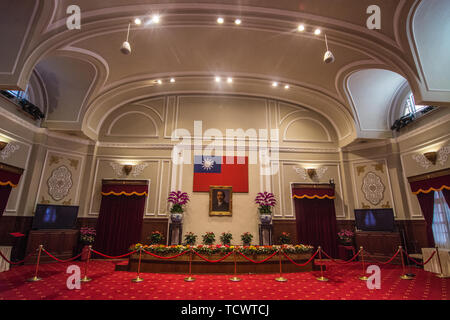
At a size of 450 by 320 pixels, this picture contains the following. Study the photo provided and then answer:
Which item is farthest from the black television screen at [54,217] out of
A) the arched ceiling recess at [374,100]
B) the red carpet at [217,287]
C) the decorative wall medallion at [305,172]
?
the arched ceiling recess at [374,100]

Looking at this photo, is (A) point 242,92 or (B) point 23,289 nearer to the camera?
(B) point 23,289

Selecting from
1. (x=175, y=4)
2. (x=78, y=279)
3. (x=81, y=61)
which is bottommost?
(x=78, y=279)

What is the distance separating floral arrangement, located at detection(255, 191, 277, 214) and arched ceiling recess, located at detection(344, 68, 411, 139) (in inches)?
156

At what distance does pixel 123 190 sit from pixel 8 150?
3.50 metres

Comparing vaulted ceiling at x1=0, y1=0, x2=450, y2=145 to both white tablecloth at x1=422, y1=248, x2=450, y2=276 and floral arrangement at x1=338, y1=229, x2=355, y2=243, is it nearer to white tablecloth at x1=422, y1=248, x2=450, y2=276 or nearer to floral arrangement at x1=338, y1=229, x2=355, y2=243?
floral arrangement at x1=338, y1=229, x2=355, y2=243

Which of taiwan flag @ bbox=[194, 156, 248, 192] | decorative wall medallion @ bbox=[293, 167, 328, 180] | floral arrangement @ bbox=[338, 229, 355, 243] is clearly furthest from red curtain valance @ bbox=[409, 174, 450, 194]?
taiwan flag @ bbox=[194, 156, 248, 192]

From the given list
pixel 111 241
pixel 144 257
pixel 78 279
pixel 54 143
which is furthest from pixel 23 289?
pixel 54 143

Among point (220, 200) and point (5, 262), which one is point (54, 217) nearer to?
point (5, 262)

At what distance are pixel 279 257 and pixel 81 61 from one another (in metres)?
8.10

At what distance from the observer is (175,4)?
18.6 feet

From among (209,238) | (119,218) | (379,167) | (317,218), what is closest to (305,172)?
(317,218)

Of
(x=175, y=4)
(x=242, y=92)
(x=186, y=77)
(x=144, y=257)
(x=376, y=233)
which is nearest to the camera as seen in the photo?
(x=175, y=4)

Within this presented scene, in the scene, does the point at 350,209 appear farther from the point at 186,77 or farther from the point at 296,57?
the point at 186,77

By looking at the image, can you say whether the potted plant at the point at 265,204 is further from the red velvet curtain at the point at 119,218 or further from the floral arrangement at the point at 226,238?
the red velvet curtain at the point at 119,218
